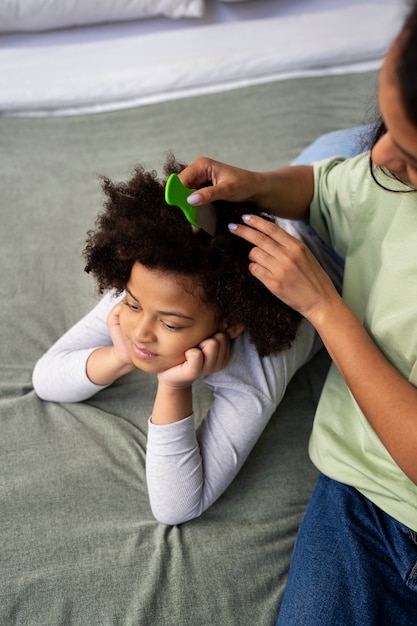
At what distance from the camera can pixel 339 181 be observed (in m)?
1.05

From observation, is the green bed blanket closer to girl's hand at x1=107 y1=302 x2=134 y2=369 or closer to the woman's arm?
girl's hand at x1=107 y1=302 x2=134 y2=369

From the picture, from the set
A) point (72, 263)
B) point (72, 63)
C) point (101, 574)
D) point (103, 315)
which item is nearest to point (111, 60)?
point (72, 63)

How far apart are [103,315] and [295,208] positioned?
0.41 metres

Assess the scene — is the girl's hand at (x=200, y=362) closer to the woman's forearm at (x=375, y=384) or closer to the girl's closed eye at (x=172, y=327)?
the girl's closed eye at (x=172, y=327)

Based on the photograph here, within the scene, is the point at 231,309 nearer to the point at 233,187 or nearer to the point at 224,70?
the point at 233,187

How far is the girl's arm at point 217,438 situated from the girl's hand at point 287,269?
21cm

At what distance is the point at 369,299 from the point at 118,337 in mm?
412

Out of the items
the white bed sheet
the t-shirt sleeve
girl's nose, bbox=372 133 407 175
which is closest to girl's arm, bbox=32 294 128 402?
the t-shirt sleeve

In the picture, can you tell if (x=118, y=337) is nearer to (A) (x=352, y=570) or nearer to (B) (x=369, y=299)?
(B) (x=369, y=299)

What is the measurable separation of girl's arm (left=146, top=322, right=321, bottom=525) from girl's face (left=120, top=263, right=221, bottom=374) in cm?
11

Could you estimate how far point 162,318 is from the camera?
91 centimetres

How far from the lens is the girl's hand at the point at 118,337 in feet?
3.40

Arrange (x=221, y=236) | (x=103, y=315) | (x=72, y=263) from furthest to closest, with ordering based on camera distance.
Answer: (x=72, y=263) < (x=103, y=315) < (x=221, y=236)

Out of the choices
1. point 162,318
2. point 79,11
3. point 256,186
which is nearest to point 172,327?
point 162,318
